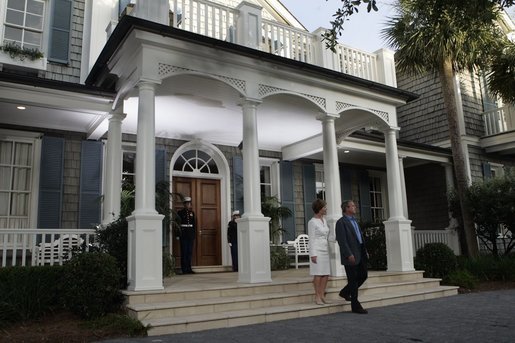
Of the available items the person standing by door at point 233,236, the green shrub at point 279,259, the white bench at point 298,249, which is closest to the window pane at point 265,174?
the white bench at point 298,249

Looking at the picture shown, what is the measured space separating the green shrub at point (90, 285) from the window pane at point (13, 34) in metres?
5.99

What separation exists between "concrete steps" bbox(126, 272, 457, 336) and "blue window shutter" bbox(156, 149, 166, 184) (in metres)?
4.04

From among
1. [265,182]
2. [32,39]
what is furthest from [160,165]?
[32,39]

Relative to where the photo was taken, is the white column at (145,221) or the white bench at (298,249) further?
the white bench at (298,249)

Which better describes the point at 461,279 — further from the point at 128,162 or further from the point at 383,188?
the point at 128,162

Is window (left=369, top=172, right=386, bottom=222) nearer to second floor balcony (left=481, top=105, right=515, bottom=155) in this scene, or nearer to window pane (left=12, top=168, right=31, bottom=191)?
second floor balcony (left=481, top=105, right=515, bottom=155)

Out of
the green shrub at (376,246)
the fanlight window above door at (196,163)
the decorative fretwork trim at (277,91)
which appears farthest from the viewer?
the fanlight window above door at (196,163)

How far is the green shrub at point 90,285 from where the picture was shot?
227 inches

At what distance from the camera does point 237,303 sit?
616 cm

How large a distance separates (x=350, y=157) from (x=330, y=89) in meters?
4.83

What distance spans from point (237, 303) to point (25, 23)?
25.5ft

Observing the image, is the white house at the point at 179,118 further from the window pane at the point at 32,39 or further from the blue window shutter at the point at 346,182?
the blue window shutter at the point at 346,182

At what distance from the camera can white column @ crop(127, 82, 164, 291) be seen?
610 centimetres

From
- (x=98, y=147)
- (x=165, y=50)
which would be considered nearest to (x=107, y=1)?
(x=98, y=147)
